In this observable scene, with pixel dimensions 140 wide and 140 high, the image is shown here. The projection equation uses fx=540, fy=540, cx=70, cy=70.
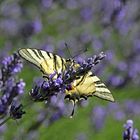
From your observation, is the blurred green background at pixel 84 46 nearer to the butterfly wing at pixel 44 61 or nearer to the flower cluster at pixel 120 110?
the flower cluster at pixel 120 110

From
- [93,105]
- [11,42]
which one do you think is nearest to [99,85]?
[11,42]

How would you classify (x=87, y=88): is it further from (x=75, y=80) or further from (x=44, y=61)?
(x=44, y=61)

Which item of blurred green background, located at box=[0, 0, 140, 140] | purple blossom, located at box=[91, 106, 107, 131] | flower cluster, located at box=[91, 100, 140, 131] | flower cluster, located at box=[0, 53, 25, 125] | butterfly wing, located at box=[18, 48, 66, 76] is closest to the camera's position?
butterfly wing, located at box=[18, 48, 66, 76]

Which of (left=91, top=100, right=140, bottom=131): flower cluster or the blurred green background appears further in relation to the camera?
(left=91, top=100, right=140, bottom=131): flower cluster

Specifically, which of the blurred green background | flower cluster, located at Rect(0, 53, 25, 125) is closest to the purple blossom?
the blurred green background

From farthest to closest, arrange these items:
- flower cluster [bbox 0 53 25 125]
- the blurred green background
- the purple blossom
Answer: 1. the purple blossom
2. the blurred green background
3. flower cluster [bbox 0 53 25 125]

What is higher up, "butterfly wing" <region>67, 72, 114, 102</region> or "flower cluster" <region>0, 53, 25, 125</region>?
"flower cluster" <region>0, 53, 25, 125</region>

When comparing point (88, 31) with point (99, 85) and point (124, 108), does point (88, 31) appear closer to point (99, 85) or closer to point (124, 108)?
point (124, 108)

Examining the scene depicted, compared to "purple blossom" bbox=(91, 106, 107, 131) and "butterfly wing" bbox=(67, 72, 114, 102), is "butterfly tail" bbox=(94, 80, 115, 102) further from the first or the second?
"purple blossom" bbox=(91, 106, 107, 131)

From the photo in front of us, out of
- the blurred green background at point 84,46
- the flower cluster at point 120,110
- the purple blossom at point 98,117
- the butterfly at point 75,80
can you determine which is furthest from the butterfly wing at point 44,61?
the flower cluster at point 120,110

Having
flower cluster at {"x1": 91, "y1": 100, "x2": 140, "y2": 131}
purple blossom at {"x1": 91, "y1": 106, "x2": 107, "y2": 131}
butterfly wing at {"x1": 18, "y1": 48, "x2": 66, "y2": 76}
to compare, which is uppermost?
flower cluster at {"x1": 91, "y1": 100, "x2": 140, "y2": 131}
